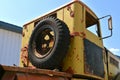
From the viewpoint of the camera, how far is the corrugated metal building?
11750 mm

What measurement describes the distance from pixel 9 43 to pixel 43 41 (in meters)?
7.49

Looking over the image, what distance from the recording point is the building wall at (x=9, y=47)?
11735mm

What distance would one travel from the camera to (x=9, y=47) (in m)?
12.1

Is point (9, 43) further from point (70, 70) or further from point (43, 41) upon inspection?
point (70, 70)

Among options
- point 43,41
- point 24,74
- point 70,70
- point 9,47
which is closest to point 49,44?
point 43,41

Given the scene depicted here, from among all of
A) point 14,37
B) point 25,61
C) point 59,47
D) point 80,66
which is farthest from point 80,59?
point 14,37

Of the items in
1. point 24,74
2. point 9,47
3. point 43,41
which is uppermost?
point 9,47

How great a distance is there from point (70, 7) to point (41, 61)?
1.33 m

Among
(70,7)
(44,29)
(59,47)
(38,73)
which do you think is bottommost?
(38,73)

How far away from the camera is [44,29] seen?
4832 mm

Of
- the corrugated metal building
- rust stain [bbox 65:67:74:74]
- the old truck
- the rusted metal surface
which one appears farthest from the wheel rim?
the corrugated metal building

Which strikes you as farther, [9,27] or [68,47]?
[9,27]

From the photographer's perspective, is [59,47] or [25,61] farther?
[25,61]

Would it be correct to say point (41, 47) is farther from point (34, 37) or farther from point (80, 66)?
point (80, 66)
